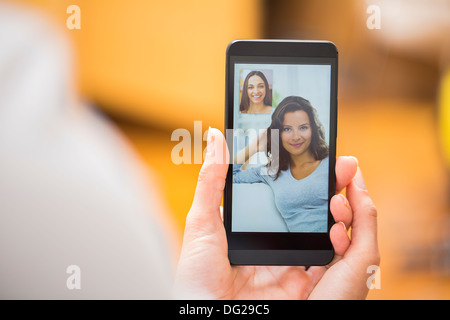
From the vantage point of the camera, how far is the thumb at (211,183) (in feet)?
1.44

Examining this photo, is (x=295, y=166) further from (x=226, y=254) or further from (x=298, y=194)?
(x=226, y=254)

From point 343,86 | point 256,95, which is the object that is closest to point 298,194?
point 256,95

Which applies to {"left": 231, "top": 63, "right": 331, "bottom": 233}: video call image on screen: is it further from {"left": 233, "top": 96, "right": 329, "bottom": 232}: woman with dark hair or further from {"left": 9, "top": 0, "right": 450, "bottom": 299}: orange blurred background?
{"left": 9, "top": 0, "right": 450, "bottom": 299}: orange blurred background

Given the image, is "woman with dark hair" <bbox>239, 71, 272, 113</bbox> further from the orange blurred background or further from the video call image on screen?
the orange blurred background

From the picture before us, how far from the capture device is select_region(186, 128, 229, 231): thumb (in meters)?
0.44

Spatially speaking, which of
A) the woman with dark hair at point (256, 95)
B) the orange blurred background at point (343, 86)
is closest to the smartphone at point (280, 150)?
the woman with dark hair at point (256, 95)

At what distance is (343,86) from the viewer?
0.66 m

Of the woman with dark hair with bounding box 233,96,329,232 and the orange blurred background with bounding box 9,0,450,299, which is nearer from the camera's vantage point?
the woman with dark hair with bounding box 233,96,329,232

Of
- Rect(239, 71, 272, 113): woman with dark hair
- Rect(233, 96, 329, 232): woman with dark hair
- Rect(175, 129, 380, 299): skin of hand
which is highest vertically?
Rect(239, 71, 272, 113): woman with dark hair

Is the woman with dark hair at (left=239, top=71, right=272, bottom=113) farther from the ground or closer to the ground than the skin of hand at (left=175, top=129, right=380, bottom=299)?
farther from the ground

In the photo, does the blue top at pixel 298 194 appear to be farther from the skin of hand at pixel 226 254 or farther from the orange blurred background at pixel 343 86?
the orange blurred background at pixel 343 86

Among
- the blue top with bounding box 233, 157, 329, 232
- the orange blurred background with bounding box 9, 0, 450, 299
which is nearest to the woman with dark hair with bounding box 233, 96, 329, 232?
the blue top with bounding box 233, 157, 329, 232

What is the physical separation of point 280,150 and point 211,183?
3.9 inches

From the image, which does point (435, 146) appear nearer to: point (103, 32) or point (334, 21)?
point (334, 21)
